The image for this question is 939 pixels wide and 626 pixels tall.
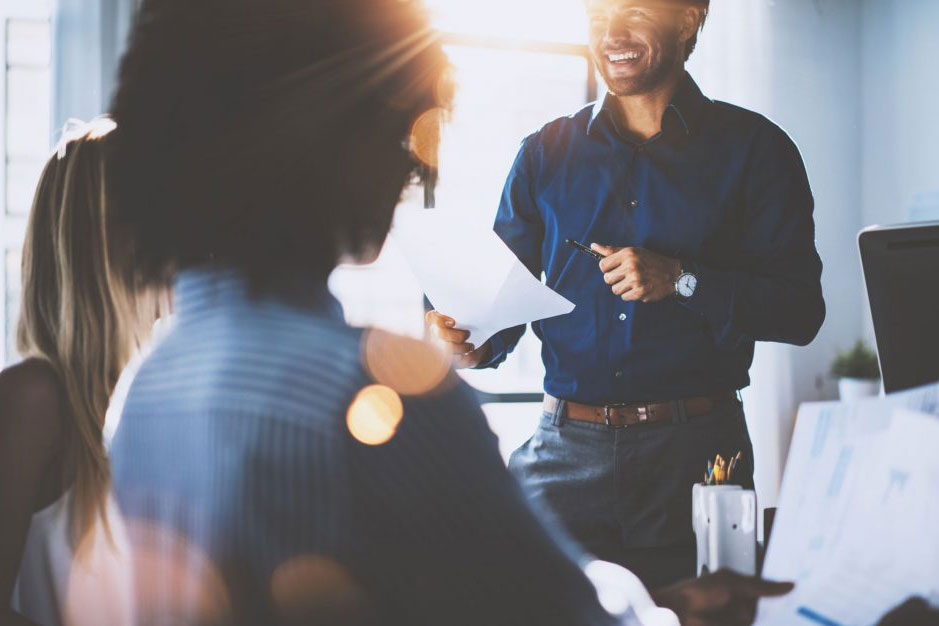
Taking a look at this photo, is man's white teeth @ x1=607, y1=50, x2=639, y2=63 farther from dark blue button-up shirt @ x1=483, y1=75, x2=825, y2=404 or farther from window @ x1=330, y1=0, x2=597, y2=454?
window @ x1=330, y1=0, x2=597, y2=454

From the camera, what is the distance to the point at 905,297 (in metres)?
1.01

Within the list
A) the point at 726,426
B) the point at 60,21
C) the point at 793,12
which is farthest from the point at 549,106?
the point at 726,426

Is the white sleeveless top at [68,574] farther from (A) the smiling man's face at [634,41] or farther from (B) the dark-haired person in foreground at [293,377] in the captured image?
(A) the smiling man's face at [634,41]

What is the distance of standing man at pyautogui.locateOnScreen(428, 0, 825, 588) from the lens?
1592mm

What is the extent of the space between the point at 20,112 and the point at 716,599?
125 inches

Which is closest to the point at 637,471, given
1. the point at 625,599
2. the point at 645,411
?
the point at 645,411

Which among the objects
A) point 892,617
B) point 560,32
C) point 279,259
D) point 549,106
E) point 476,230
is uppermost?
point 560,32

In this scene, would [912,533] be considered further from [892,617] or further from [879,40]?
[879,40]

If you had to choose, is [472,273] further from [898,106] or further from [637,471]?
[898,106]

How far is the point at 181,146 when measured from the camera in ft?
1.89

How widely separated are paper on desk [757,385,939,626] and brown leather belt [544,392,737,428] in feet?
3.20

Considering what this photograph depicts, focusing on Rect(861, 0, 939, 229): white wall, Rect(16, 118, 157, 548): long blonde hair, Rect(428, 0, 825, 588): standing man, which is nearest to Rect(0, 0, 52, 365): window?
Rect(16, 118, 157, 548): long blonde hair

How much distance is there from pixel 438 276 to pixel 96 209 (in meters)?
0.56

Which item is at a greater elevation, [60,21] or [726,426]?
[60,21]
